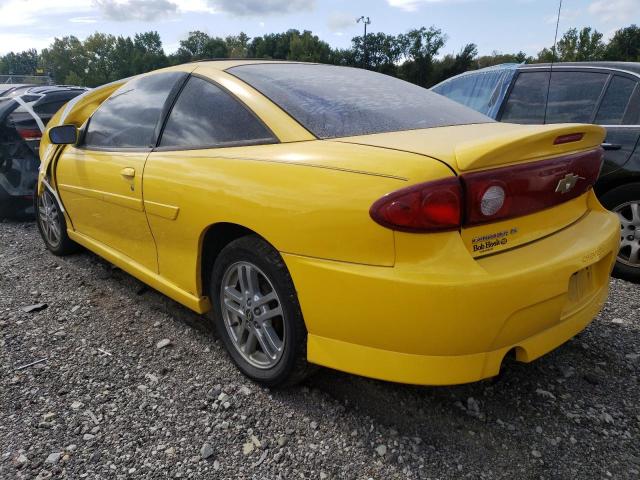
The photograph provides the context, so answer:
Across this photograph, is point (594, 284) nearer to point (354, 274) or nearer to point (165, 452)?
point (354, 274)

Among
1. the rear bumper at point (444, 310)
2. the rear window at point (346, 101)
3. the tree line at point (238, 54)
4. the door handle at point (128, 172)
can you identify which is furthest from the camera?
the tree line at point (238, 54)

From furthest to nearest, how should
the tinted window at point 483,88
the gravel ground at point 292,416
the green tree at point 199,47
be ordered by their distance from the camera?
the green tree at point 199,47, the tinted window at point 483,88, the gravel ground at point 292,416

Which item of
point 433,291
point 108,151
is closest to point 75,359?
point 108,151

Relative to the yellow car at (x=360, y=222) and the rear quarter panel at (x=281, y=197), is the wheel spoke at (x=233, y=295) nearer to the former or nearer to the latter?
the yellow car at (x=360, y=222)

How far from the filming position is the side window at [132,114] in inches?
111

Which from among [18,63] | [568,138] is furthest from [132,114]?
[18,63]

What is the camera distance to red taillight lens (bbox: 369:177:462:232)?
5.32 feet

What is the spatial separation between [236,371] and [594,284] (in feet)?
5.63

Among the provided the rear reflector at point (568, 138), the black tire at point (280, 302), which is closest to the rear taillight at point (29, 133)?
the black tire at point (280, 302)

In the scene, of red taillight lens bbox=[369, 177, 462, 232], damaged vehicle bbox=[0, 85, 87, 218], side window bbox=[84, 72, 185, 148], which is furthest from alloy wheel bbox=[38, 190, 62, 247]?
red taillight lens bbox=[369, 177, 462, 232]

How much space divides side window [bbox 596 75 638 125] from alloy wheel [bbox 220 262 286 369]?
9.55 ft

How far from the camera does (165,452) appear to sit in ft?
6.40

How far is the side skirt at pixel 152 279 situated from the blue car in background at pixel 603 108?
8.91ft

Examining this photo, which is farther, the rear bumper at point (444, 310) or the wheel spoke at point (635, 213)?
the wheel spoke at point (635, 213)
